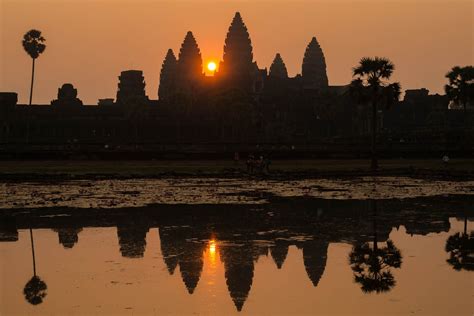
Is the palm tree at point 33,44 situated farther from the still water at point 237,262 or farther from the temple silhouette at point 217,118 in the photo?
the still water at point 237,262

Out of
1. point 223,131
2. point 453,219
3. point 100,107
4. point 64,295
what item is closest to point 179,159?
point 453,219

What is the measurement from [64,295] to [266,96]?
554 ft

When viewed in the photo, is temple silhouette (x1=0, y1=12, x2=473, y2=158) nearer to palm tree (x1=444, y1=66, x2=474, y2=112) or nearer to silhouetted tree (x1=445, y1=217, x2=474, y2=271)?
palm tree (x1=444, y1=66, x2=474, y2=112)

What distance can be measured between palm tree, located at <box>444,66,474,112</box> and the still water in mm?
66244

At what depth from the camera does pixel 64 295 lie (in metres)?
15.3

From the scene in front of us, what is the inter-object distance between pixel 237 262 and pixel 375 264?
8.86ft

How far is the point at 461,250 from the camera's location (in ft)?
66.0

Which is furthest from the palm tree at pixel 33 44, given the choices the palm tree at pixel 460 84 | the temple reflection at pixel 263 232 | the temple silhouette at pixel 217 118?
the temple reflection at pixel 263 232

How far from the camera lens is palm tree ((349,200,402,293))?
16.1 m

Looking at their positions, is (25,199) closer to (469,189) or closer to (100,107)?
(469,189)

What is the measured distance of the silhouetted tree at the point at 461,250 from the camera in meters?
18.1

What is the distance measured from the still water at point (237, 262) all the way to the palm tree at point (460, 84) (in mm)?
66244

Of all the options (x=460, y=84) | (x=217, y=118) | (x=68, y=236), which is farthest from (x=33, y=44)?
(x=68, y=236)

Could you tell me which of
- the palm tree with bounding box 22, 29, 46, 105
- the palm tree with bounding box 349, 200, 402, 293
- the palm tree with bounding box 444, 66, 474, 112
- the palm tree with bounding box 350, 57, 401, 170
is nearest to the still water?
the palm tree with bounding box 349, 200, 402, 293
